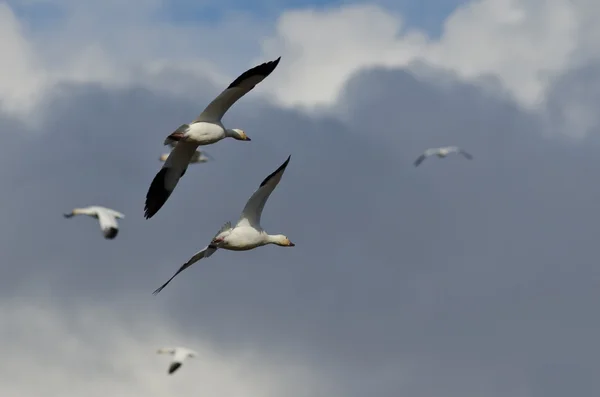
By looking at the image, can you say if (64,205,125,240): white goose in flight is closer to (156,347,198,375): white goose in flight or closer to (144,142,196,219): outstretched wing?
(144,142,196,219): outstretched wing

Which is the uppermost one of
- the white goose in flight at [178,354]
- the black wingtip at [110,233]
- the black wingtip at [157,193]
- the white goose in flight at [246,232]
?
the white goose in flight at [178,354]

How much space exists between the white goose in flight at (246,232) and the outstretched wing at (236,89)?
1642 millimetres

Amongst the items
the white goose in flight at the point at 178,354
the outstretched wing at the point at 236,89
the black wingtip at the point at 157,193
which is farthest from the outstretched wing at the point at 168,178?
the white goose in flight at the point at 178,354

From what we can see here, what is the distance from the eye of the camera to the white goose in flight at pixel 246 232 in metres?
29.8

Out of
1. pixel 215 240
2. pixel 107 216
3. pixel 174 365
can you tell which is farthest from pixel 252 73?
pixel 174 365

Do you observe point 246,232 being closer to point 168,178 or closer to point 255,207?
point 255,207

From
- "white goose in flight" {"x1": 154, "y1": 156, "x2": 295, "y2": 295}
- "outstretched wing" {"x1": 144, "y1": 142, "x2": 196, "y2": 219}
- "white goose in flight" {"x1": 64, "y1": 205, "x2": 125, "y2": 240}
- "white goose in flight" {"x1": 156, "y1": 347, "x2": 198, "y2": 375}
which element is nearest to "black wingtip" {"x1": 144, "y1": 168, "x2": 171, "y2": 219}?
"outstretched wing" {"x1": 144, "y1": 142, "x2": 196, "y2": 219}

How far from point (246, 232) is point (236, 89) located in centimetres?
271

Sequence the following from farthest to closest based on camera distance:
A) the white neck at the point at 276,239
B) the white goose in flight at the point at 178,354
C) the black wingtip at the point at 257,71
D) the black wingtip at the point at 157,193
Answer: the white goose in flight at the point at 178,354 → the black wingtip at the point at 157,193 → the white neck at the point at 276,239 → the black wingtip at the point at 257,71

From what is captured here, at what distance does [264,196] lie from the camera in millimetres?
30375

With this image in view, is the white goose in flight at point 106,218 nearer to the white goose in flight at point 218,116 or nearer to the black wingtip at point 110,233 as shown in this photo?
the black wingtip at point 110,233

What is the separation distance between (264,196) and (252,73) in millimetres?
2426

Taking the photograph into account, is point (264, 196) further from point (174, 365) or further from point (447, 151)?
point (447, 151)

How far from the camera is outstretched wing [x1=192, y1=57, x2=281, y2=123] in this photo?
97.0 feet
